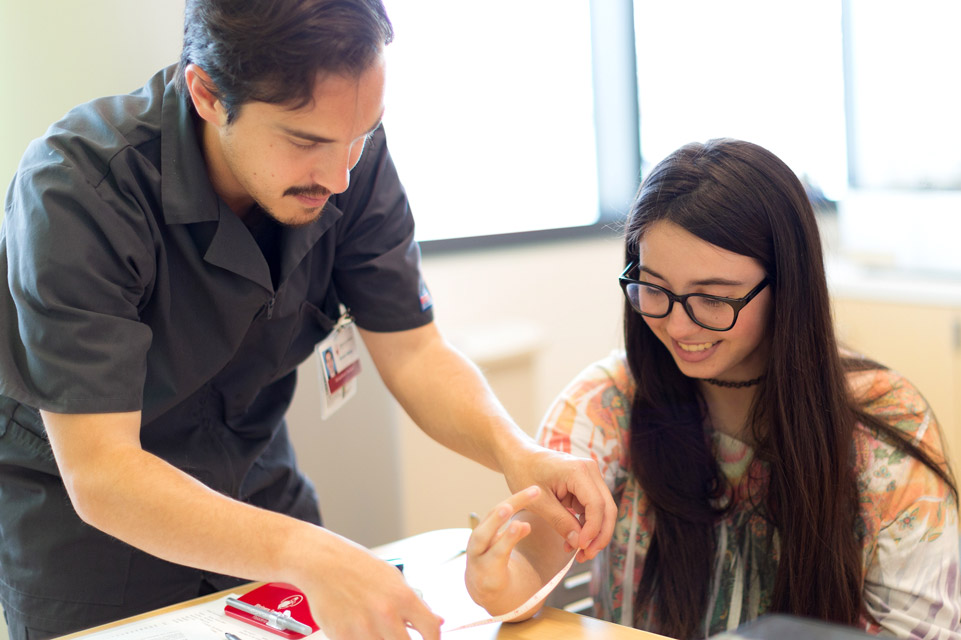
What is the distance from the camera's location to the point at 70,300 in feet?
3.64

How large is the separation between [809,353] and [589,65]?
2272 millimetres

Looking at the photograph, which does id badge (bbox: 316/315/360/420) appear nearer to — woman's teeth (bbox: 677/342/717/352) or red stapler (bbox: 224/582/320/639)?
red stapler (bbox: 224/582/320/639)

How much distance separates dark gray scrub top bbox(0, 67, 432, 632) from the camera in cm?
111

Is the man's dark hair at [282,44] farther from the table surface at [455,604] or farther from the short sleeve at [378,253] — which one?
the table surface at [455,604]

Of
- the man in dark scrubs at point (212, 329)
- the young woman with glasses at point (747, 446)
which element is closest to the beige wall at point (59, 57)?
the man in dark scrubs at point (212, 329)

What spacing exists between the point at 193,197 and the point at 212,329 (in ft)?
0.63

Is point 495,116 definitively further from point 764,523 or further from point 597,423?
point 764,523

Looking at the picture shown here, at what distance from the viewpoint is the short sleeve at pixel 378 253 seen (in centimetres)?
150

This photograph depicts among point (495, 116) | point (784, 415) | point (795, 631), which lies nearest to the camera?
point (795, 631)

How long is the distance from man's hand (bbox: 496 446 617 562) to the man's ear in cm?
62

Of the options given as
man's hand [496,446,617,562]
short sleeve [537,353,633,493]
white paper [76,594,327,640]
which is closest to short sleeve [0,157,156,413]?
white paper [76,594,327,640]

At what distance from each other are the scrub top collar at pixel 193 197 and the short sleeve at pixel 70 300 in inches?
3.3

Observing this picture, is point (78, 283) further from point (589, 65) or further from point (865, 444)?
point (589, 65)

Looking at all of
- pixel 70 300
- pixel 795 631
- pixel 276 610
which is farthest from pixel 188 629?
pixel 795 631
